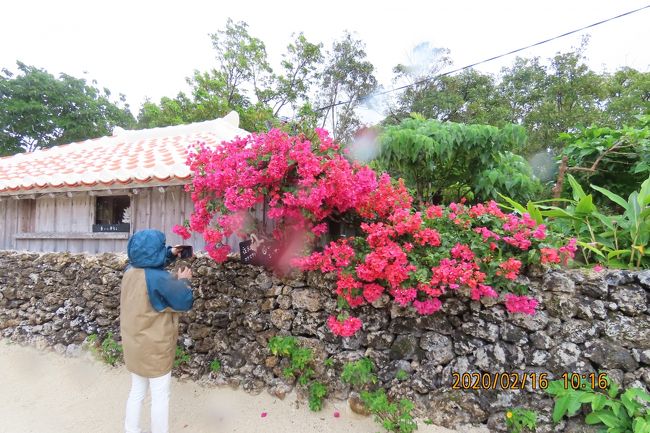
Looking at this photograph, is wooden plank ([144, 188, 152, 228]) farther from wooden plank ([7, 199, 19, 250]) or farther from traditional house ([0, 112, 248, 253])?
wooden plank ([7, 199, 19, 250])

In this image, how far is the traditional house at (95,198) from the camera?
13.9 ft

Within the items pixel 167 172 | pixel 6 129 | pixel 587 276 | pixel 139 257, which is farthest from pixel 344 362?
pixel 6 129

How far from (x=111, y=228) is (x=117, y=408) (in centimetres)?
248

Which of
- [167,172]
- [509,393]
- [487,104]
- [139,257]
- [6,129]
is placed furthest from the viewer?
[6,129]

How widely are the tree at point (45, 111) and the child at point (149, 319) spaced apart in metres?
22.7

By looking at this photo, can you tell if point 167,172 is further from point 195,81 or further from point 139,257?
point 195,81

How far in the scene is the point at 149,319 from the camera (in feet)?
8.46

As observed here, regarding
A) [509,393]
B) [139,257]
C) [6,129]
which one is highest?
[6,129]

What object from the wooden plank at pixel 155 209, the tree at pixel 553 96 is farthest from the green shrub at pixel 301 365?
the tree at pixel 553 96

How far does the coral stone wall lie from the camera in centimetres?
278

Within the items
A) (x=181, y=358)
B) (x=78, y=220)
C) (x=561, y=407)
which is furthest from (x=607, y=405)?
(x=78, y=220)

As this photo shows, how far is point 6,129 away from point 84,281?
21490mm

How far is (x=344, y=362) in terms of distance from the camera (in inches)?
128
